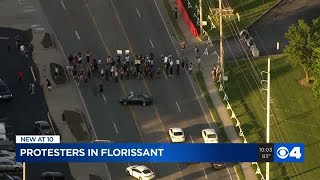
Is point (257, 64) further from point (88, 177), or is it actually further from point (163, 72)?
point (88, 177)

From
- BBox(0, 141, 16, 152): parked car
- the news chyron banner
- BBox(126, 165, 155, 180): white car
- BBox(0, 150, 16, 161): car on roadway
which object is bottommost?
the news chyron banner

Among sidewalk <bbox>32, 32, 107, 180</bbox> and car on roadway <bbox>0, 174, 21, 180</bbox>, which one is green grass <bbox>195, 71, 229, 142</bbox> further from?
car on roadway <bbox>0, 174, 21, 180</bbox>

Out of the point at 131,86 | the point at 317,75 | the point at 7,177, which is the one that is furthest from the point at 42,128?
the point at 317,75

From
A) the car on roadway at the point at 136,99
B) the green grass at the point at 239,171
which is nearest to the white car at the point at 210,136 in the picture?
the green grass at the point at 239,171

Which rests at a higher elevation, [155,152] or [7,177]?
[7,177]

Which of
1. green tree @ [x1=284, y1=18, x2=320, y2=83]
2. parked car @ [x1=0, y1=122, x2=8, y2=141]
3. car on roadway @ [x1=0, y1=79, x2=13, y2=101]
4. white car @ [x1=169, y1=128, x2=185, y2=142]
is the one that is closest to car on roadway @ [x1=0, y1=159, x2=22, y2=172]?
parked car @ [x1=0, y1=122, x2=8, y2=141]

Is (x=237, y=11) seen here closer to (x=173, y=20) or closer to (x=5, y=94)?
(x=173, y=20)

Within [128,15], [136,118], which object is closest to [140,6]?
[128,15]

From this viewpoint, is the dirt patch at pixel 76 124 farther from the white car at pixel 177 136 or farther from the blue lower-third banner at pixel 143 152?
the blue lower-third banner at pixel 143 152
